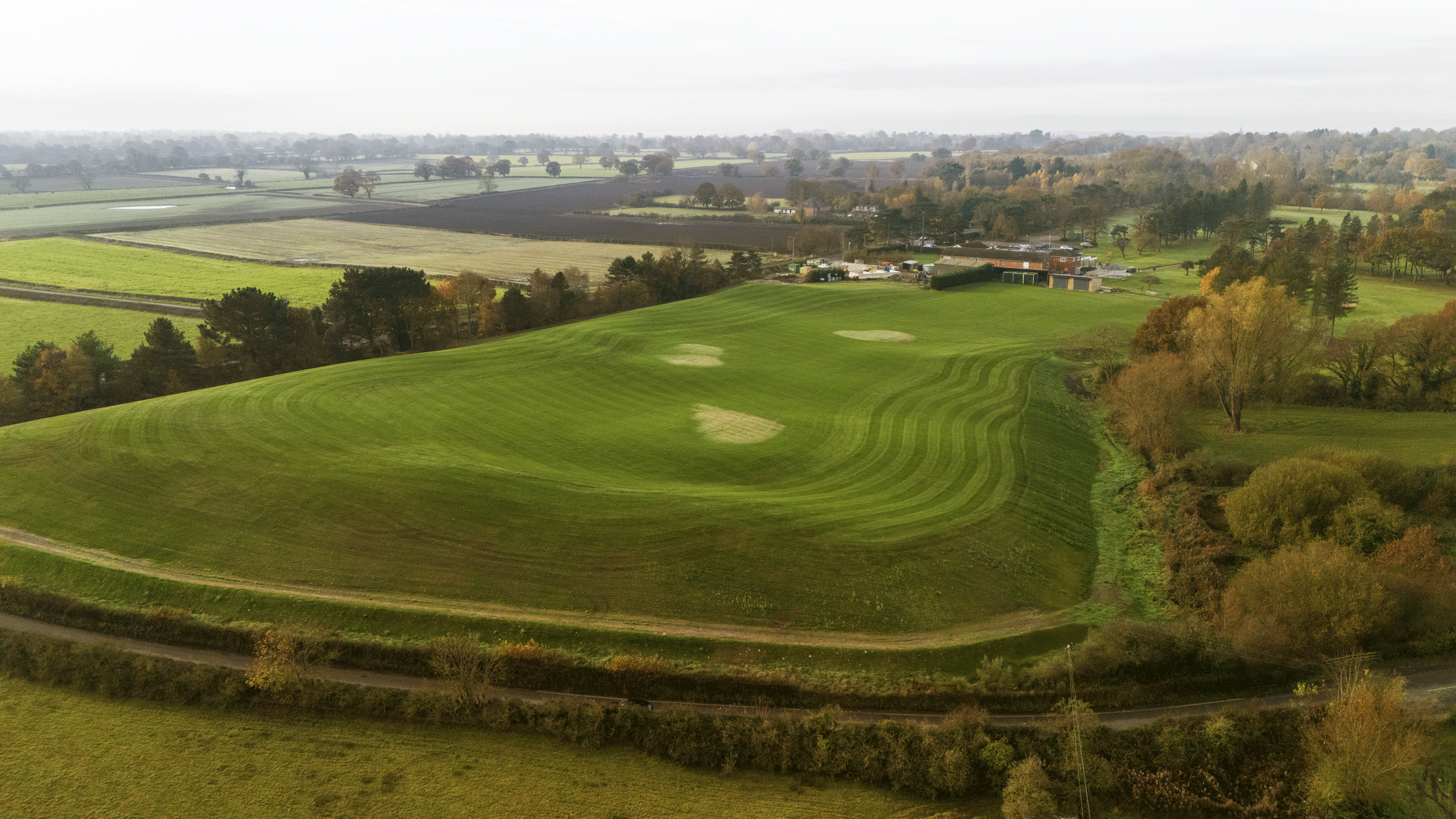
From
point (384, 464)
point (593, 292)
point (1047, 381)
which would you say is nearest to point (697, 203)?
point (593, 292)

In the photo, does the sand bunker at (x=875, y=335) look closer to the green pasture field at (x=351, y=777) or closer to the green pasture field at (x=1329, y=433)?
the green pasture field at (x=1329, y=433)

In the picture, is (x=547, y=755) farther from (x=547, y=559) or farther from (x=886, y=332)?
(x=886, y=332)

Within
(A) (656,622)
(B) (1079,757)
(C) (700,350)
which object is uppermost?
(C) (700,350)

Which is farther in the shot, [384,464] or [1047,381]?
[1047,381]

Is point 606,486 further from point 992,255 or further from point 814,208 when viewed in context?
point 814,208

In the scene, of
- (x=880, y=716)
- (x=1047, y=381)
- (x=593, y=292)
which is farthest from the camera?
(x=593, y=292)

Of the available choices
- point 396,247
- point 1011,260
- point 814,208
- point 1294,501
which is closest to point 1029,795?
point 1294,501
